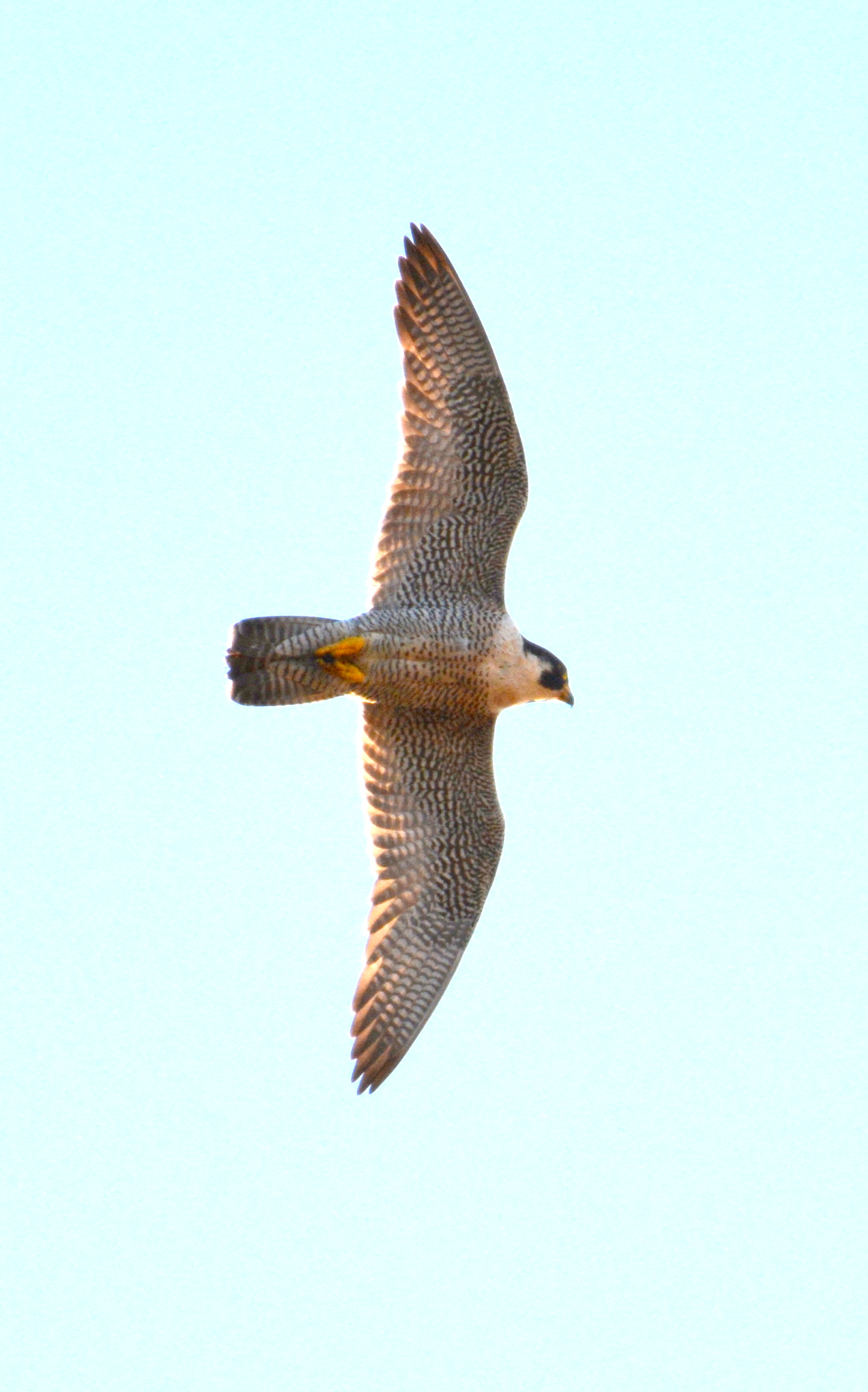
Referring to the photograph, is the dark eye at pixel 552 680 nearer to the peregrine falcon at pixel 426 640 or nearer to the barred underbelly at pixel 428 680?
the peregrine falcon at pixel 426 640

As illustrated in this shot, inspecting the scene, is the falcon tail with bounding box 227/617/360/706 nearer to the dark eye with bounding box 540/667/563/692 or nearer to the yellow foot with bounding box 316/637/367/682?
the yellow foot with bounding box 316/637/367/682

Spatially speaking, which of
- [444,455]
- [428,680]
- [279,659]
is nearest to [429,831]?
[428,680]

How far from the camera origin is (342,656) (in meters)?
10.5

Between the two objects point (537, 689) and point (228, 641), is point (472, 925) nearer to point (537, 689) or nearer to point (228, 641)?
point (537, 689)

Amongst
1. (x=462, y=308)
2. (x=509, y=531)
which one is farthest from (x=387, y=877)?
(x=462, y=308)

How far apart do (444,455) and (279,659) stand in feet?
4.39

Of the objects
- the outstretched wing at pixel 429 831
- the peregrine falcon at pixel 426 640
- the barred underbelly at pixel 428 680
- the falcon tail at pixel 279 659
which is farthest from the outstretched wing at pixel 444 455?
the outstretched wing at pixel 429 831

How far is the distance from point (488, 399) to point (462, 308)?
0.48 metres

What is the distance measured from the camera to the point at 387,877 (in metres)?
11.0

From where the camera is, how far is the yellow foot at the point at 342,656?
34.5 feet

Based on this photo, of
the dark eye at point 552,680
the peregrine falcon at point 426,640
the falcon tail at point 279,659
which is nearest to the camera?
the falcon tail at point 279,659

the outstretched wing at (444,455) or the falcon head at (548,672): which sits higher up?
the outstretched wing at (444,455)

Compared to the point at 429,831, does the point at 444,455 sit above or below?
above

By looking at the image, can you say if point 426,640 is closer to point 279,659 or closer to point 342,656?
point 342,656
